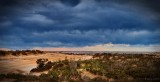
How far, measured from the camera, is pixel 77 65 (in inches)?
869

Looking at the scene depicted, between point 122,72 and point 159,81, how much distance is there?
13.2ft

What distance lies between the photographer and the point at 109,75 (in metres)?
18.9

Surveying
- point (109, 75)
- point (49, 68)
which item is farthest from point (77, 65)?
point (109, 75)

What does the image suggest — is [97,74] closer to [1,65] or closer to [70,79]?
[70,79]

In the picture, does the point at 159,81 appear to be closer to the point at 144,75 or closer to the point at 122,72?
the point at 144,75

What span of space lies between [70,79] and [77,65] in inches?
193

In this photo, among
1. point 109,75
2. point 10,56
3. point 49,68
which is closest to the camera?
point 109,75

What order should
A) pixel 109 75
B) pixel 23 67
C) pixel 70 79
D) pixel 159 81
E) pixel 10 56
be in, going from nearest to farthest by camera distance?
pixel 159 81
pixel 70 79
pixel 109 75
pixel 23 67
pixel 10 56

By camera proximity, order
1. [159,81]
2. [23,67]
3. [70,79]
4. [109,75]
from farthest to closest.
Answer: [23,67]
[109,75]
[70,79]
[159,81]

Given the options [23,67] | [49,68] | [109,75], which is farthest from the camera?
[23,67]

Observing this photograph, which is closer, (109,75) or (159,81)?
(159,81)

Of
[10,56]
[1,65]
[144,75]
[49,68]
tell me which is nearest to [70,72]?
[49,68]

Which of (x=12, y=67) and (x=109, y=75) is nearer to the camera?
(x=109, y=75)

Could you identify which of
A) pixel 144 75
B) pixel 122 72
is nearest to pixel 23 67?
pixel 122 72
